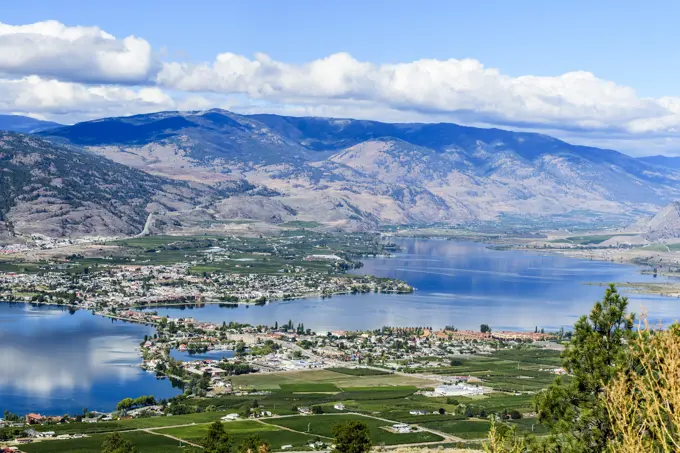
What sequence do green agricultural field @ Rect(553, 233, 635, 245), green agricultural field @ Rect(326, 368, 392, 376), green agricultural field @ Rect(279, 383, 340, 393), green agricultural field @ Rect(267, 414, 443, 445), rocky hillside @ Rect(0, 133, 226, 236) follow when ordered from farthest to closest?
green agricultural field @ Rect(553, 233, 635, 245) → rocky hillside @ Rect(0, 133, 226, 236) → green agricultural field @ Rect(326, 368, 392, 376) → green agricultural field @ Rect(279, 383, 340, 393) → green agricultural field @ Rect(267, 414, 443, 445)

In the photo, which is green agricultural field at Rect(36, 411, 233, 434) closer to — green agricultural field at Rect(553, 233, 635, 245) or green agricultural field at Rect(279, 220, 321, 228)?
green agricultural field at Rect(279, 220, 321, 228)

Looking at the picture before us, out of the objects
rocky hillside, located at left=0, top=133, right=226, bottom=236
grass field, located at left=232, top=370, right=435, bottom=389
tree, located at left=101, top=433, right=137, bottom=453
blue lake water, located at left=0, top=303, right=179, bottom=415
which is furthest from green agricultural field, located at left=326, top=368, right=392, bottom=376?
rocky hillside, located at left=0, top=133, right=226, bottom=236

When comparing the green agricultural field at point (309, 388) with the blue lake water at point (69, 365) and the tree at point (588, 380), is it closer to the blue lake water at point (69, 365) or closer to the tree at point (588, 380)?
the blue lake water at point (69, 365)

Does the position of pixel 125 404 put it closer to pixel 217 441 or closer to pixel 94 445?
pixel 94 445

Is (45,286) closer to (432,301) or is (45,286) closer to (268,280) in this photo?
(268,280)

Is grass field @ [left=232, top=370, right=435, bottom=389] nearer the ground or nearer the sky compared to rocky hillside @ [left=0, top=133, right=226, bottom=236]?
nearer the ground

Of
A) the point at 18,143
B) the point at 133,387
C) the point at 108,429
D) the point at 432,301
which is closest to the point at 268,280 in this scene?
the point at 432,301
